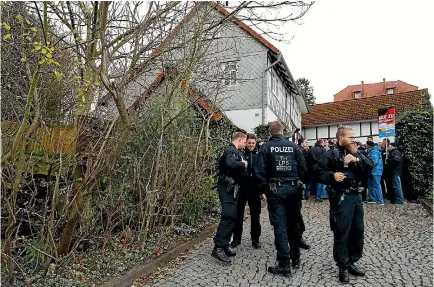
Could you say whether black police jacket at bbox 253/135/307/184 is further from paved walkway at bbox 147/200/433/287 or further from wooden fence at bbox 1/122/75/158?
wooden fence at bbox 1/122/75/158

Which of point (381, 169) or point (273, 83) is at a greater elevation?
point (273, 83)

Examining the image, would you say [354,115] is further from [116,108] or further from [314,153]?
[116,108]

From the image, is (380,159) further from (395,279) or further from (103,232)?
(103,232)

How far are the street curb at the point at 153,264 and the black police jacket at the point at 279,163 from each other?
1.86 meters

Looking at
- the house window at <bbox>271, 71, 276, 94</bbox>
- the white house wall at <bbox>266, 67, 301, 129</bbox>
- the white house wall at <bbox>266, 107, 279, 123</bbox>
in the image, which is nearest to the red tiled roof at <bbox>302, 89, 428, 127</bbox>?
the white house wall at <bbox>266, 67, 301, 129</bbox>

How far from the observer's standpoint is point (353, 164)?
447 centimetres

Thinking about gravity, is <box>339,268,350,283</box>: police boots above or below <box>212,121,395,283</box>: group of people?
below

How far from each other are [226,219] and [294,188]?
110cm

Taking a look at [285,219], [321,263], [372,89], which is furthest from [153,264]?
[372,89]

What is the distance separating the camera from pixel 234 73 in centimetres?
867

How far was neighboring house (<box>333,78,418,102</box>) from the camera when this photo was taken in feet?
187

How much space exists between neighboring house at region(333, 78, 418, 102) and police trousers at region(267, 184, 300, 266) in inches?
2266

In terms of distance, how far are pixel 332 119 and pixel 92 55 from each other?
2813 centimetres

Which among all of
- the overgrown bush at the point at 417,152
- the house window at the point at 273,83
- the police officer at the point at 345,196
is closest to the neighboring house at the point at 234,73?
the house window at the point at 273,83
